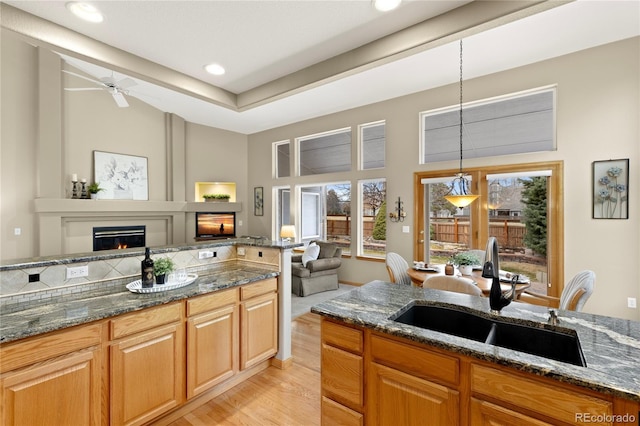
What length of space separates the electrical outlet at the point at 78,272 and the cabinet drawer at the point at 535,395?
2475mm

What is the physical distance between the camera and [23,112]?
478 centimetres

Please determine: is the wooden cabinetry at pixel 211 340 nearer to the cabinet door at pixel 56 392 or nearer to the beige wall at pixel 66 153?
the cabinet door at pixel 56 392

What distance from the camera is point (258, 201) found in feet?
25.6

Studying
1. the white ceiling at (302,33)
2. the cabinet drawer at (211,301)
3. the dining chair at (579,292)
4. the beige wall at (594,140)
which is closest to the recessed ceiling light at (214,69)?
the white ceiling at (302,33)

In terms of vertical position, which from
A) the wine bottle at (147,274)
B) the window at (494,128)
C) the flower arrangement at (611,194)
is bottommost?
the wine bottle at (147,274)

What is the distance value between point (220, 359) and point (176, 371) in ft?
1.17

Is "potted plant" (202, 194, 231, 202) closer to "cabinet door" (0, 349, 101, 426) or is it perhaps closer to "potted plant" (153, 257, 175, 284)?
"potted plant" (153, 257, 175, 284)

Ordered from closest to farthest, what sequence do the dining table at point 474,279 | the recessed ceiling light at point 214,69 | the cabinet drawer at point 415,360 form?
the cabinet drawer at point 415,360 < the dining table at point 474,279 < the recessed ceiling light at point 214,69

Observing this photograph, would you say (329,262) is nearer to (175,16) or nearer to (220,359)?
(220,359)

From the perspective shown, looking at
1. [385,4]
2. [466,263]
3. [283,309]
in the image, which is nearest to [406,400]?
[283,309]

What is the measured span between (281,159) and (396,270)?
4.78 meters

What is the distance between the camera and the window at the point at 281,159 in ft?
24.3

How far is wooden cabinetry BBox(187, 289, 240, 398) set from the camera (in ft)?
6.82

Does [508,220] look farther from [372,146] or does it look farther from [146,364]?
[146,364]
